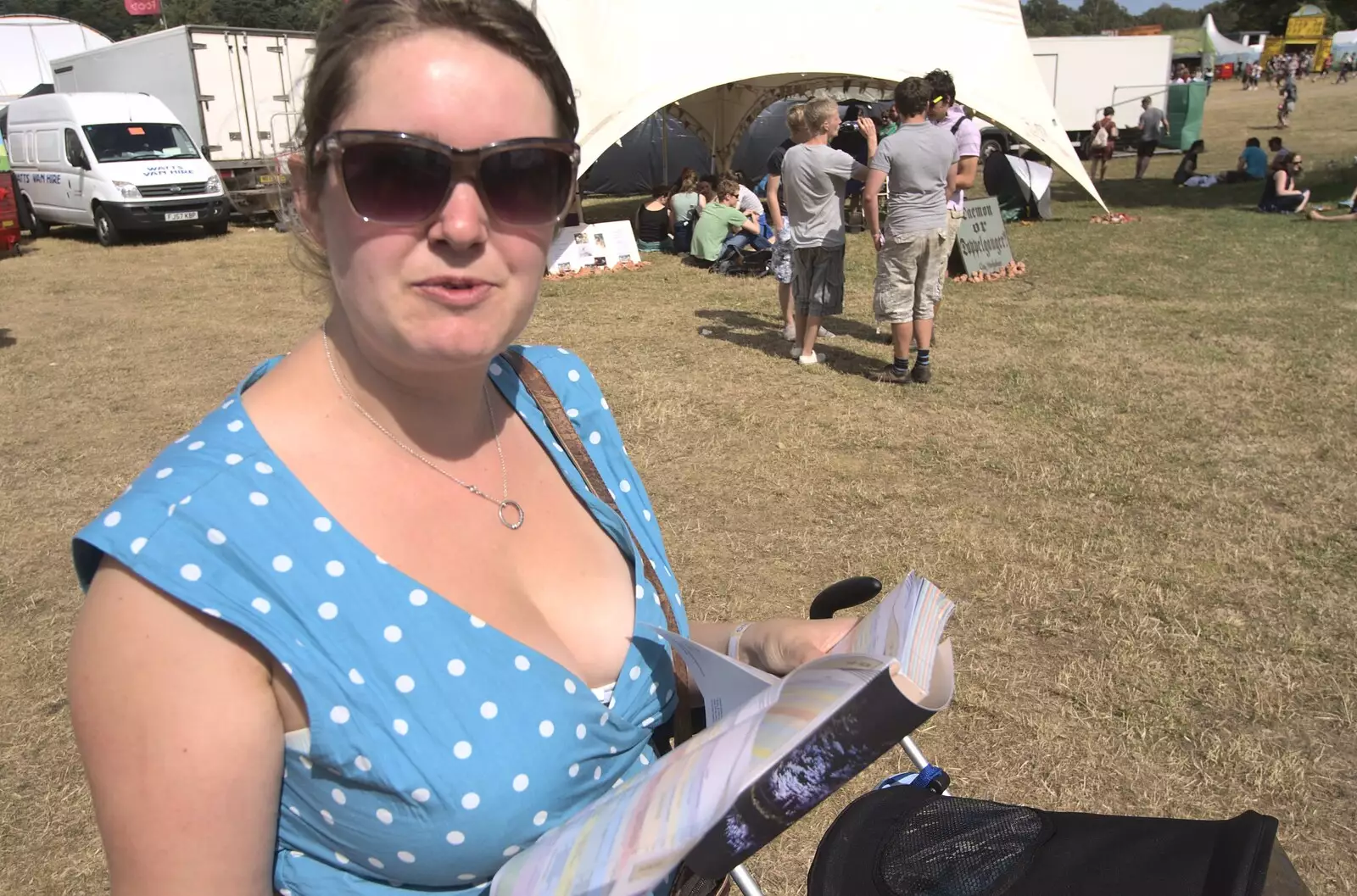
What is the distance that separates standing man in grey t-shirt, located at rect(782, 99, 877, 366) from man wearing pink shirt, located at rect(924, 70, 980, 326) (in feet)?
1.72

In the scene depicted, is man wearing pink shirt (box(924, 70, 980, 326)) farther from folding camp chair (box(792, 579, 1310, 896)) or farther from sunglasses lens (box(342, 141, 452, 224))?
sunglasses lens (box(342, 141, 452, 224))

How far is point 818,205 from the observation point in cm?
710

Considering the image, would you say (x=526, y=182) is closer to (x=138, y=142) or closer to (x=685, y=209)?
(x=685, y=209)

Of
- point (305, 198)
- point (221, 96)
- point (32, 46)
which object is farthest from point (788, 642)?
point (32, 46)

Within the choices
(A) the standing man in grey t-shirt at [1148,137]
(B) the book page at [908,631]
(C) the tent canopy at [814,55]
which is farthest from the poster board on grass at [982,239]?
(A) the standing man in grey t-shirt at [1148,137]

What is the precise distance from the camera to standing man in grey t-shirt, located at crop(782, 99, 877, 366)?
7098 millimetres

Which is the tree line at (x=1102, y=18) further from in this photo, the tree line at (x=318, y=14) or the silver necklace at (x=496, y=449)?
the silver necklace at (x=496, y=449)

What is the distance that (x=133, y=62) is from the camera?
17234mm

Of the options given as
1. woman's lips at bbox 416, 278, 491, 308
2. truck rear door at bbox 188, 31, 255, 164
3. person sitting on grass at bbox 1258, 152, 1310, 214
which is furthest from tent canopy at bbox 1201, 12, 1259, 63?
woman's lips at bbox 416, 278, 491, 308

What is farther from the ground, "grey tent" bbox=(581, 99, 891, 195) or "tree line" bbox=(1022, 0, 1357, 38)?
"tree line" bbox=(1022, 0, 1357, 38)

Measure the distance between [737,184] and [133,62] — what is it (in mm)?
12630

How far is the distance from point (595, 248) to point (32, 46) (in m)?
21.6

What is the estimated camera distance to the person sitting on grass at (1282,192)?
14.5 metres

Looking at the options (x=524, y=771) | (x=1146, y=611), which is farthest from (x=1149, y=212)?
(x=524, y=771)
